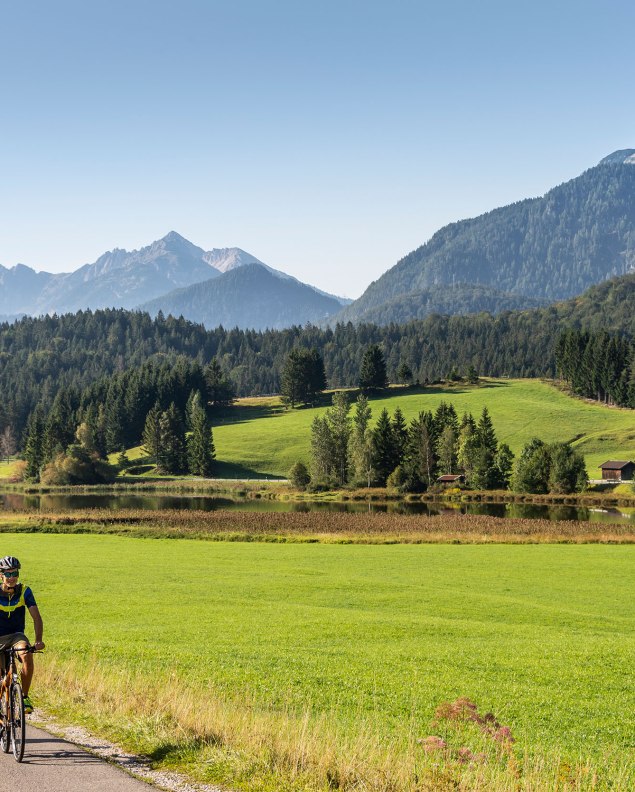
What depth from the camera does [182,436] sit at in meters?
179

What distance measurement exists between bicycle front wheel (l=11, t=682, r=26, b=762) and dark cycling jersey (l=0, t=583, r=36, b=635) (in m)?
1.15

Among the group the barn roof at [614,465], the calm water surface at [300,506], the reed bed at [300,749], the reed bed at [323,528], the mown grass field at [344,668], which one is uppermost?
the reed bed at [300,749]

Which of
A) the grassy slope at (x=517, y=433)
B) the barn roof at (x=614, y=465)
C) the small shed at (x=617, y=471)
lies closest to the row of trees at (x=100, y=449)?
the grassy slope at (x=517, y=433)

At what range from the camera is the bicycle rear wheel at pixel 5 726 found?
1316 cm

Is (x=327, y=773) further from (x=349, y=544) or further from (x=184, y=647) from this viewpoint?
(x=349, y=544)

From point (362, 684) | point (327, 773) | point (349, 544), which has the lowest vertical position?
point (349, 544)

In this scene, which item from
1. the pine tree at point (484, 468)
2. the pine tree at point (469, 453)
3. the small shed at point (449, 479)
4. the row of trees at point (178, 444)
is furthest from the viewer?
the row of trees at point (178, 444)

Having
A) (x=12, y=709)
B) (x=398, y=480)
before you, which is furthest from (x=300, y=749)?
(x=398, y=480)

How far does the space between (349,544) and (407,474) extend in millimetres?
70281

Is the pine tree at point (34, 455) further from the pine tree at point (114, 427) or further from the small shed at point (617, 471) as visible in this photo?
the small shed at point (617, 471)

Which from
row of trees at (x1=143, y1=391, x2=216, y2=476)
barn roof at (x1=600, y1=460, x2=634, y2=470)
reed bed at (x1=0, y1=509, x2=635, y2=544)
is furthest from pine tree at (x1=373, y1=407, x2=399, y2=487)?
reed bed at (x1=0, y1=509, x2=635, y2=544)

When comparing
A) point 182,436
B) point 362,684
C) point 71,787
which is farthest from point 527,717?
point 182,436

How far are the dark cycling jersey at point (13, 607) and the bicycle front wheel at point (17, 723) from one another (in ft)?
3.77

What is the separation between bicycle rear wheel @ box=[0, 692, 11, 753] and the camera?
1316 cm
